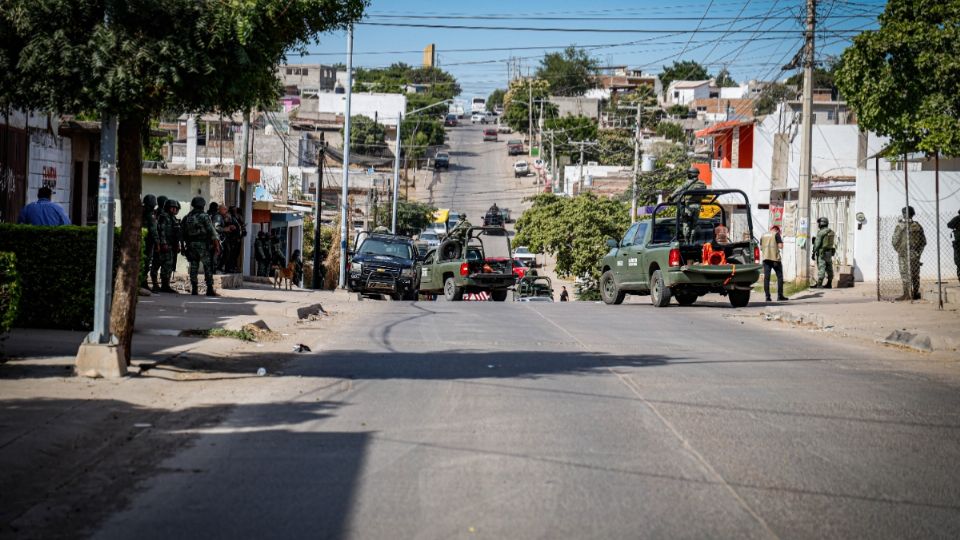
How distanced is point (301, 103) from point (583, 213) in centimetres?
8406

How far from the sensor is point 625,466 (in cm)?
731

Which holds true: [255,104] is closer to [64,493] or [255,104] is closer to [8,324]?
[8,324]

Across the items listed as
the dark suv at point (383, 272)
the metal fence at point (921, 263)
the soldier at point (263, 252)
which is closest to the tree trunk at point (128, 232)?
the metal fence at point (921, 263)

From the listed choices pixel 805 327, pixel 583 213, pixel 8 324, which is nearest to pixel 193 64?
pixel 8 324

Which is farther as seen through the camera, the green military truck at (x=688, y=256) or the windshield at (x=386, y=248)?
the windshield at (x=386, y=248)

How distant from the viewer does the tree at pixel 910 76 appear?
65.6ft

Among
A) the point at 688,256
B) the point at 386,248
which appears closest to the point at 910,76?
the point at 688,256

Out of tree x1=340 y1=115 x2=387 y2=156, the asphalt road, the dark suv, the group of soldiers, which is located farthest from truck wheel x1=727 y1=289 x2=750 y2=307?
tree x1=340 y1=115 x2=387 y2=156

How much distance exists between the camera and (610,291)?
26.7 metres

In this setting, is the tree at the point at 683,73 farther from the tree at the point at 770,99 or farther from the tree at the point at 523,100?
the tree at the point at 770,99

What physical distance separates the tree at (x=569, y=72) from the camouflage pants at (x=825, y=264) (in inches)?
5052

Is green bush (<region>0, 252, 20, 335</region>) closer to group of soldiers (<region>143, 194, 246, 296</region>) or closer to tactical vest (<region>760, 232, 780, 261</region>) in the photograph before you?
group of soldiers (<region>143, 194, 246, 296</region>)

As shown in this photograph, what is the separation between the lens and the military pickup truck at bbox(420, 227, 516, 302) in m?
30.7

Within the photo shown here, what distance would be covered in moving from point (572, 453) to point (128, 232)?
5649 millimetres
